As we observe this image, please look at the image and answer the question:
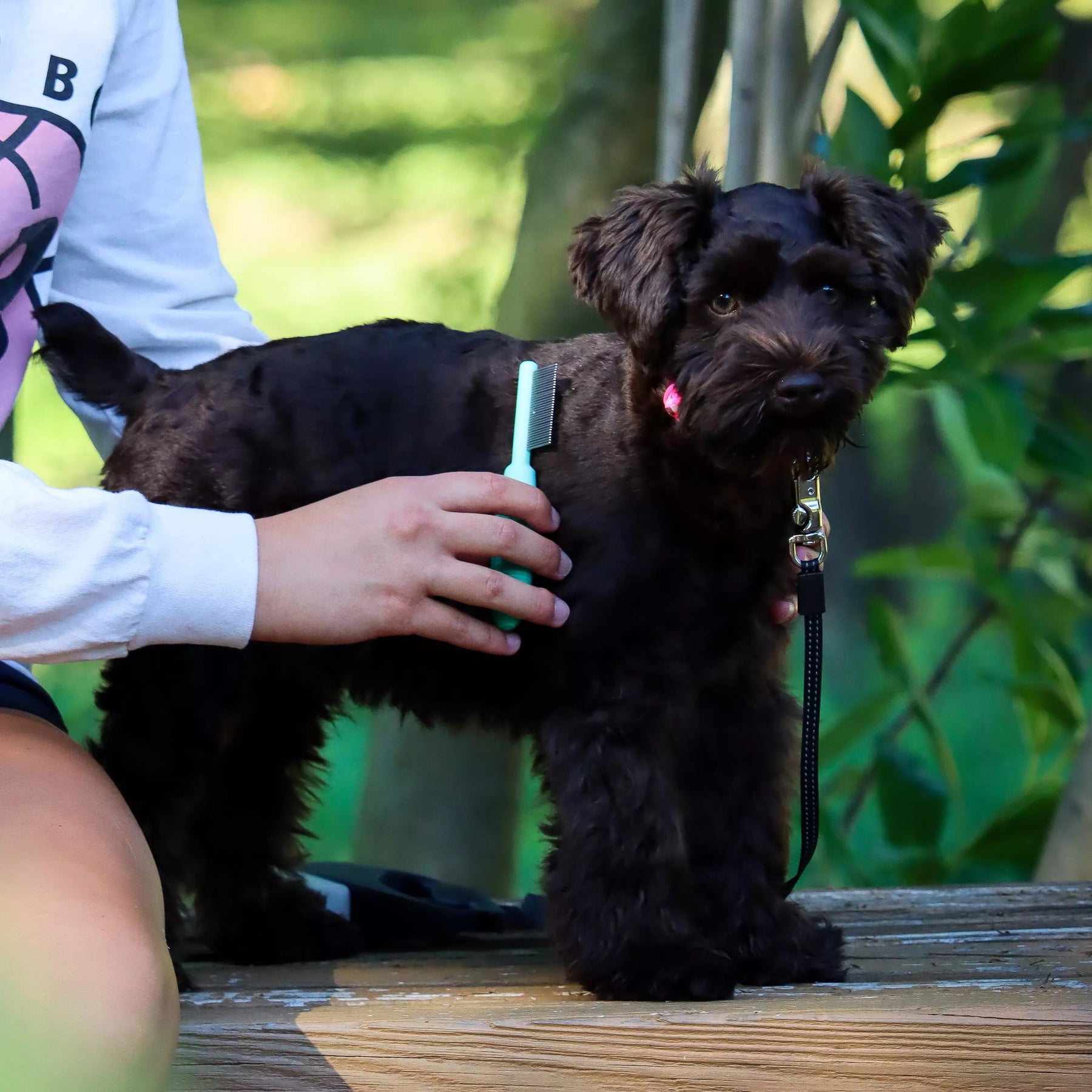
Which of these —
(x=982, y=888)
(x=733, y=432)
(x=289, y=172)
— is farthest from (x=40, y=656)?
(x=289, y=172)

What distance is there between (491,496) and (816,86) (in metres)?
1.69

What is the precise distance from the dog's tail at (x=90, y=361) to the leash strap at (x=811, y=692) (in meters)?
1.03

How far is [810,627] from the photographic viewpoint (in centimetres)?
184

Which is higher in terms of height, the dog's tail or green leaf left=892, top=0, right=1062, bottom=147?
green leaf left=892, top=0, right=1062, bottom=147

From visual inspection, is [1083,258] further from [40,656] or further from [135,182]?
[40,656]

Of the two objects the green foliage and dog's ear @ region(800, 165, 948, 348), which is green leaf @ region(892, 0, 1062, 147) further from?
dog's ear @ region(800, 165, 948, 348)

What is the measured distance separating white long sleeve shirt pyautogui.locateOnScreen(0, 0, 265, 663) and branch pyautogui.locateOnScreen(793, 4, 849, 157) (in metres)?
1.27

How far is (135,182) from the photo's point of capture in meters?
2.35

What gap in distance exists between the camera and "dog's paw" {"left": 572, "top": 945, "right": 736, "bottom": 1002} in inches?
69.5

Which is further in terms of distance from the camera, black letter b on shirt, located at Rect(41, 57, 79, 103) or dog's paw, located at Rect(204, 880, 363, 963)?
dog's paw, located at Rect(204, 880, 363, 963)

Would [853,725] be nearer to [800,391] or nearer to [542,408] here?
[542,408]

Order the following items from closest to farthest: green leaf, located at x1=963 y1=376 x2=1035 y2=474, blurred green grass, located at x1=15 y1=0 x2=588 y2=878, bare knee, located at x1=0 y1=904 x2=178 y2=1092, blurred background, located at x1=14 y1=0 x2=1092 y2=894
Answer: bare knee, located at x1=0 y1=904 x2=178 y2=1092 < green leaf, located at x1=963 y1=376 x2=1035 y2=474 < blurred background, located at x1=14 y1=0 x2=1092 y2=894 < blurred green grass, located at x1=15 y1=0 x2=588 y2=878

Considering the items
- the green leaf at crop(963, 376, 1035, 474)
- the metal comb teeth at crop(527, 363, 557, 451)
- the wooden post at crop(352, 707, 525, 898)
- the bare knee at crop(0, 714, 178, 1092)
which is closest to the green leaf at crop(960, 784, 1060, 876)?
the green leaf at crop(963, 376, 1035, 474)

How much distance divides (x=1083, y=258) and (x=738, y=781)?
53.1 inches
